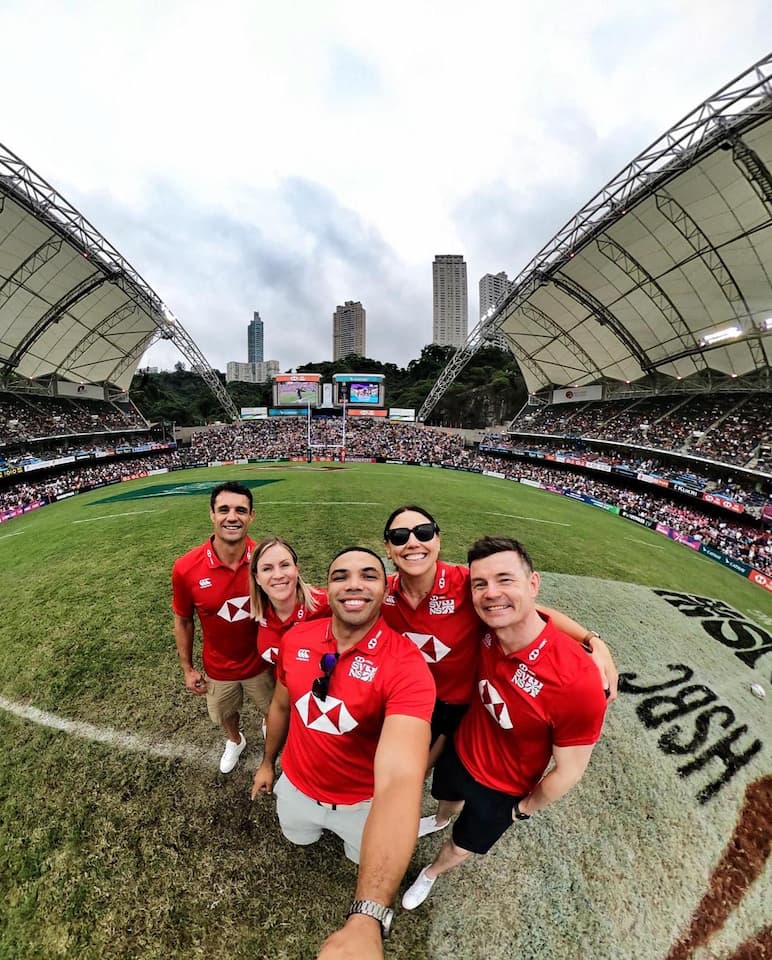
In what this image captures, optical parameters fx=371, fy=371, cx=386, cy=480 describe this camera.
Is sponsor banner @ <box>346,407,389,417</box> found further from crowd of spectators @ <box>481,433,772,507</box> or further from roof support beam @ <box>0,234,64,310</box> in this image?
roof support beam @ <box>0,234,64,310</box>

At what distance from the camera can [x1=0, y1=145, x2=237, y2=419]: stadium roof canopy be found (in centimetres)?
2302

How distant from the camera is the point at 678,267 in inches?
952

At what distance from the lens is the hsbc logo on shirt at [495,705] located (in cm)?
262

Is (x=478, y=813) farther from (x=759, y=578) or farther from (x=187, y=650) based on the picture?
(x=759, y=578)

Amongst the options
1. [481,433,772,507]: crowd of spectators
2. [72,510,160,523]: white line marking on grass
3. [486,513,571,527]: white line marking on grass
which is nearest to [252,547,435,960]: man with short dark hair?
[486,513,571,527]: white line marking on grass

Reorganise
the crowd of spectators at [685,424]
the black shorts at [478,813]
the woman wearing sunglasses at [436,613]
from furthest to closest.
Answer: the crowd of spectators at [685,424]
the woman wearing sunglasses at [436,613]
the black shorts at [478,813]

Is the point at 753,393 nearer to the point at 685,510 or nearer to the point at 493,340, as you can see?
the point at 685,510

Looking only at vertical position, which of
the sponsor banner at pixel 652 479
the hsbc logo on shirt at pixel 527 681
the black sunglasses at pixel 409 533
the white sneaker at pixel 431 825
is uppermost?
the black sunglasses at pixel 409 533

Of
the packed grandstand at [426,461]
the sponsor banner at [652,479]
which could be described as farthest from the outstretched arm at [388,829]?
the sponsor banner at [652,479]

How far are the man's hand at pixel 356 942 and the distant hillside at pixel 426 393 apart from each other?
234 feet

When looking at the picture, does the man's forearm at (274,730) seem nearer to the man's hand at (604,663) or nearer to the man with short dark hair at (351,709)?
the man with short dark hair at (351,709)

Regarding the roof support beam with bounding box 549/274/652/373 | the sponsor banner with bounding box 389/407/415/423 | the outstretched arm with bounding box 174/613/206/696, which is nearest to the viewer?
the outstretched arm with bounding box 174/613/206/696

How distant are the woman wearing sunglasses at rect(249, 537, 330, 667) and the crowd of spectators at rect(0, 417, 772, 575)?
22.2 meters

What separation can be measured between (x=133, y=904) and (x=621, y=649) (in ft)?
23.9
